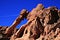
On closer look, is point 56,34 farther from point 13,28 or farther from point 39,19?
point 13,28

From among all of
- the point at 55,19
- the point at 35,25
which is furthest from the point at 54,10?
the point at 35,25

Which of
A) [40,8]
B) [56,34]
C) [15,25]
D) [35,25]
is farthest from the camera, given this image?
[15,25]

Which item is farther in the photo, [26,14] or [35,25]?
[26,14]

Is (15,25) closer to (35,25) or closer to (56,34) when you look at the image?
(35,25)

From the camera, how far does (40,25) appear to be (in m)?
74.2

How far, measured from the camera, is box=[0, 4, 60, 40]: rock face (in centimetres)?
7044

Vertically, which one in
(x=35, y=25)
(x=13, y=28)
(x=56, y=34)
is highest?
(x=13, y=28)

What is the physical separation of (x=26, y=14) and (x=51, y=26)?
16057 millimetres

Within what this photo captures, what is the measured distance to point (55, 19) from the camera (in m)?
74.8

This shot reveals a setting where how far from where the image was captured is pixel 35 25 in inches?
2928

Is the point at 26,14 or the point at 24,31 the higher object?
the point at 26,14

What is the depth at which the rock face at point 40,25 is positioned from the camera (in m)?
70.4

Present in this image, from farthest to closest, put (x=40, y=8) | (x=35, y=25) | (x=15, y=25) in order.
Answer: (x=15, y=25)
(x=40, y=8)
(x=35, y=25)

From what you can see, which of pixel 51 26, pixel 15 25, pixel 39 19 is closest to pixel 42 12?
pixel 39 19
